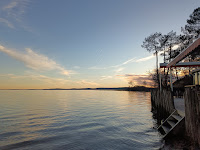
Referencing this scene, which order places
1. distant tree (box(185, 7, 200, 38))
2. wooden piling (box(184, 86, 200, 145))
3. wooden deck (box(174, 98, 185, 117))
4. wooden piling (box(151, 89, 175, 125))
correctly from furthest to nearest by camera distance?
distant tree (box(185, 7, 200, 38)) → wooden piling (box(151, 89, 175, 125)) → wooden deck (box(174, 98, 185, 117)) → wooden piling (box(184, 86, 200, 145))

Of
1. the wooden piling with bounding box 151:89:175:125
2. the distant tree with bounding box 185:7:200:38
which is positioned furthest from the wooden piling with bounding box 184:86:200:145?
the distant tree with bounding box 185:7:200:38

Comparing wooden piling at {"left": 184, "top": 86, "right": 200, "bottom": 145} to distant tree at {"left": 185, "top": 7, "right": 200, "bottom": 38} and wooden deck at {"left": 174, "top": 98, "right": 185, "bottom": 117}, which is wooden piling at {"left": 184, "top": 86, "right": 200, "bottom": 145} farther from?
distant tree at {"left": 185, "top": 7, "right": 200, "bottom": 38}

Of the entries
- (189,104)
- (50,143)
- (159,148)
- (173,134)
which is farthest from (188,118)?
A: (50,143)

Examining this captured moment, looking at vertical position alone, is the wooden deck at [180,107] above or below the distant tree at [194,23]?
below

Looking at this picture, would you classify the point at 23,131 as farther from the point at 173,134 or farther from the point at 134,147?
the point at 173,134

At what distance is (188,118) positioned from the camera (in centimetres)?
606

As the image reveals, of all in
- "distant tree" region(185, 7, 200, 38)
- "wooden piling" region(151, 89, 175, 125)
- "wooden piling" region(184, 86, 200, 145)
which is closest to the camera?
"wooden piling" region(184, 86, 200, 145)

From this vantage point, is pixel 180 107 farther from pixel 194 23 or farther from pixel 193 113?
pixel 194 23

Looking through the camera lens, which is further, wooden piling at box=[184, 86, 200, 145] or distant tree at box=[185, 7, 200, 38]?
distant tree at box=[185, 7, 200, 38]

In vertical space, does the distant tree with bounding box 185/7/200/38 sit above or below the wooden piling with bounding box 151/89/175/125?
above

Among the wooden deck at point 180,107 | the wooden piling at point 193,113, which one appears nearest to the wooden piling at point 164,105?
the wooden deck at point 180,107

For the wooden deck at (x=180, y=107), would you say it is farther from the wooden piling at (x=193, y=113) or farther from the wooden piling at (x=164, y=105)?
the wooden piling at (x=193, y=113)

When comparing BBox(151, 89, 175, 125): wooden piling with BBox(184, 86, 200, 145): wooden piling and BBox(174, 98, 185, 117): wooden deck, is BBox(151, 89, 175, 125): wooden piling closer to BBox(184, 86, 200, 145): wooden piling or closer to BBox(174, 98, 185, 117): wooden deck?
BBox(174, 98, 185, 117): wooden deck

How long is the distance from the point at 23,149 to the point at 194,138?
6942 millimetres
